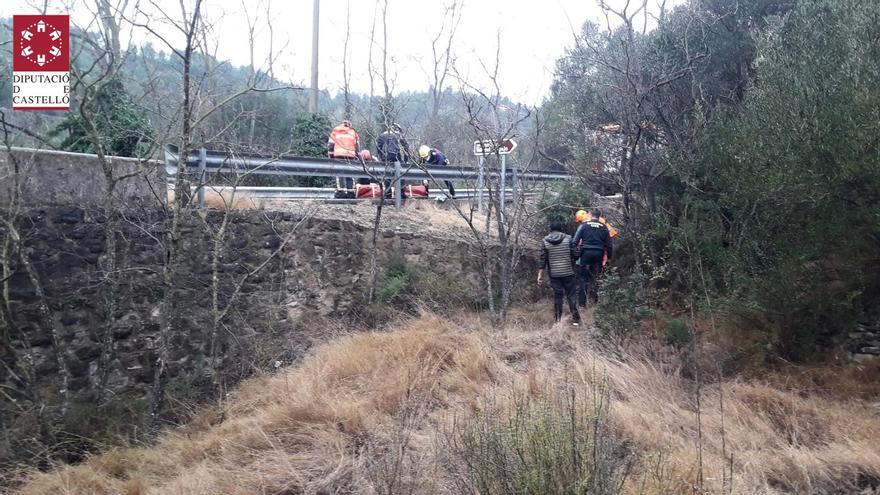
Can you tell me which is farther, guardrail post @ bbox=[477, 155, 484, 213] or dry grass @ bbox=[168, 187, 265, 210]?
guardrail post @ bbox=[477, 155, 484, 213]

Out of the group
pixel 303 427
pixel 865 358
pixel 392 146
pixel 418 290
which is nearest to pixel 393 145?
pixel 392 146

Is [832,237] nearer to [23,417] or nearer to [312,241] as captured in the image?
[312,241]

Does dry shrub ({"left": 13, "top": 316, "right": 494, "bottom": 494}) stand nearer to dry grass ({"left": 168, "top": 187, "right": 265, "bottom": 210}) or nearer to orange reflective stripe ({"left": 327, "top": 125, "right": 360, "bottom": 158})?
dry grass ({"left": 168, "top": 187, "right": 265, "bottom": 210})

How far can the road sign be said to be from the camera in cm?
855

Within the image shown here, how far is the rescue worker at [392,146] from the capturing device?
9.34 meters

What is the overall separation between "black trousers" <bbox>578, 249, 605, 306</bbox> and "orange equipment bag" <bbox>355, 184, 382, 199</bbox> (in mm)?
3783

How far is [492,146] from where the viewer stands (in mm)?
8594

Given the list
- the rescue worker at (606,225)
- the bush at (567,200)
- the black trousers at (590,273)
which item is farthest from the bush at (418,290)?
the bush at (567,200)

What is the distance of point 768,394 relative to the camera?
614 cm

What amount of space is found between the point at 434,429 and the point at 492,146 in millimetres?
4685

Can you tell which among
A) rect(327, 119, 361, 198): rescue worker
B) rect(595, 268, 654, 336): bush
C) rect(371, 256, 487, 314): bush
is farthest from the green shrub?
rect(327, 119, 361, 198): rescue worker

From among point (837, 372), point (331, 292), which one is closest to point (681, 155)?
point (837, 372)

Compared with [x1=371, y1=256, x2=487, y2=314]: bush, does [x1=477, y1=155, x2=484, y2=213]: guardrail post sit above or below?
above

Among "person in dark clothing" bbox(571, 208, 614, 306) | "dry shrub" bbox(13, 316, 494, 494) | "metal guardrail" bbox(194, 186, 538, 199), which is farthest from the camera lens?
"person in dark clothing" bbox(571, 208, 614, 306)
